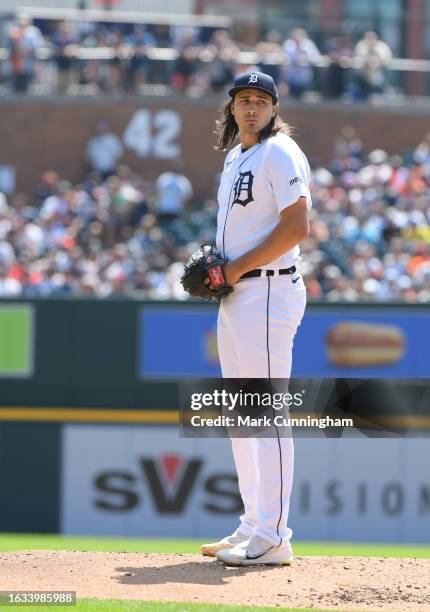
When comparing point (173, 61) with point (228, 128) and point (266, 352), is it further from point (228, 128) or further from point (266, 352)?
point (266, 352)

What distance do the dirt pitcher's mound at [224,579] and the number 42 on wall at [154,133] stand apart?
52.6ft

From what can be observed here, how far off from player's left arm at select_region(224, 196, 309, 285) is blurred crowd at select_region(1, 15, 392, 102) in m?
15.2

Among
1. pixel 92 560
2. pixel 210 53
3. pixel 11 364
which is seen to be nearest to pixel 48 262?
pixel 11 364

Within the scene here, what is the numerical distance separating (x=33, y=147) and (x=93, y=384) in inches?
460

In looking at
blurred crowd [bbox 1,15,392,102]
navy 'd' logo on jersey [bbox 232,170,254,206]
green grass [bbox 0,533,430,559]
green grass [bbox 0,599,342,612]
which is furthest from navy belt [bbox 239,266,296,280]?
blurred crowd [bbox 1,15,392,102]

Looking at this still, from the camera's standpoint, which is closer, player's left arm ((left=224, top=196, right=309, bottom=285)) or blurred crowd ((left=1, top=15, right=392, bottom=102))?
player's left arm ((left=224, top=196, right=309, bottom=285))

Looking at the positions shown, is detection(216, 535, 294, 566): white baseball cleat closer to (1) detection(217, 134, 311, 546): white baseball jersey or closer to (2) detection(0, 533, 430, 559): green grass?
(1) detection(217, 134, 311, 546): white baseball jersey

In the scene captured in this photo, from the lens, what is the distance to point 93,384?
1087 centimetres

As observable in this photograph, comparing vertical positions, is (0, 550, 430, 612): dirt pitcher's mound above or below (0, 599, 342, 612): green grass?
above

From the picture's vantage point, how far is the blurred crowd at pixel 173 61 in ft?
67.3

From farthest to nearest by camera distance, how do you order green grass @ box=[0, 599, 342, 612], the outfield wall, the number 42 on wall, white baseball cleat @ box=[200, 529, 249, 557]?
the number 42 on wall → the outfield wall → white baseball cleat @ box=[200, 529, 249, 557] → green grass @ box=[0, 599, 342, 612]

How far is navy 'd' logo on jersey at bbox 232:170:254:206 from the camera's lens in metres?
5.25

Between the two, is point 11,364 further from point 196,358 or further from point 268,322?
point 268,322

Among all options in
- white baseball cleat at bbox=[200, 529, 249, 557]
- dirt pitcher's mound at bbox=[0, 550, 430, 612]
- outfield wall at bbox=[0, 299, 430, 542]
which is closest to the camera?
dirt pitcher's mound at bbox=[0, 550, 430, 612]
